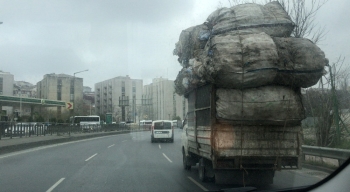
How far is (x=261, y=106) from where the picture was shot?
23.2ft

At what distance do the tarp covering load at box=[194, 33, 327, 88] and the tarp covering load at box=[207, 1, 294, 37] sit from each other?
1.34ft

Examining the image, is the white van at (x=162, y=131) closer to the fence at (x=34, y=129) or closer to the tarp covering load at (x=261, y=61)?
the fence at (x=34, y=129)

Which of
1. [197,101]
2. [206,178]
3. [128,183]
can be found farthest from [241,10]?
[128,183]

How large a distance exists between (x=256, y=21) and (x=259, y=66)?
1.19m

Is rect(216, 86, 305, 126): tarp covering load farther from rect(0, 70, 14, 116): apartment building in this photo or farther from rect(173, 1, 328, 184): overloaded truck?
rect(0, 70, 14, 116): apartment building

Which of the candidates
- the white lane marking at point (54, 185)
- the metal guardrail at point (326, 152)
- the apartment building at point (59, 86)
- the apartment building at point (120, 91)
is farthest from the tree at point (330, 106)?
the apartment building at point (120, 91)

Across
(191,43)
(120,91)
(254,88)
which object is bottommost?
(254,88)

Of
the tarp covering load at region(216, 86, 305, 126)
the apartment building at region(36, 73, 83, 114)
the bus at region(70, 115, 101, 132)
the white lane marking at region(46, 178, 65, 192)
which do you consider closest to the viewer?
the tarp covering load at region(216, 86, 305, 126)

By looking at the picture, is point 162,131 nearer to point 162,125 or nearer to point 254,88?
point 162,125

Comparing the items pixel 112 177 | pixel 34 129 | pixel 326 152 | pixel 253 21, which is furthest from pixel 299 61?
pixel 34 129

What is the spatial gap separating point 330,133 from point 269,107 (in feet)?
15.2

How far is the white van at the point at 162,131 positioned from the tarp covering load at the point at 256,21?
69.1 feet

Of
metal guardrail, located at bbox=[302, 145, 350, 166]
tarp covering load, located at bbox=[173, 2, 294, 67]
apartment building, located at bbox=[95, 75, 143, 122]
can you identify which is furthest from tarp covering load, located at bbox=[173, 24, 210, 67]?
apartment building, located at bbox=[95, 75, 143, 122]

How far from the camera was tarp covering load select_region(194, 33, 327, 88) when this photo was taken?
6.72 m
